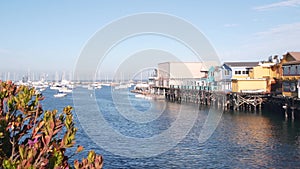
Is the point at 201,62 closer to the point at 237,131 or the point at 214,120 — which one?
the point at 214,120

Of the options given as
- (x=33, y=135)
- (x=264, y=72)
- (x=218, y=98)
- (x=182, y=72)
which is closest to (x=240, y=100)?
(x=264, y=72)

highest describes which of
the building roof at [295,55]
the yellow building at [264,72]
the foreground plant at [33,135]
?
the building roof at [295,55]

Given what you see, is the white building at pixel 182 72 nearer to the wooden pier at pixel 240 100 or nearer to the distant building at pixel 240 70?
the wooden pier at pixel 240 100

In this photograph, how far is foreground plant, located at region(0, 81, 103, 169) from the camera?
561 centimetres

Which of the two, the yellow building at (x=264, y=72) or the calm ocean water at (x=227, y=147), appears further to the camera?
the yellow building at (x=264, y=72)

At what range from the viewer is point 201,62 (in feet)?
340

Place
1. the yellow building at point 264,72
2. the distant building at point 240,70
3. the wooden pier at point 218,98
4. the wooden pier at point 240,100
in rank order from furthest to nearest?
the distant building at point 240,70 → the yellow building at point 264,72 → the wooden pier at point 218,98 → the wooden pier at point 240,100

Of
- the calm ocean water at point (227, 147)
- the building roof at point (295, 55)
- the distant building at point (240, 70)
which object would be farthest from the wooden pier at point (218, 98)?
the calm ocean water at point (227, 147)

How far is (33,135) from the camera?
20.0ft

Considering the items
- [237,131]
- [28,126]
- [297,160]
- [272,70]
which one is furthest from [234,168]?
[272,70]

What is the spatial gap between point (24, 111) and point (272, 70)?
60.2m

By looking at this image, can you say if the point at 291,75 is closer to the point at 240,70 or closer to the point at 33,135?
the point at 240,70

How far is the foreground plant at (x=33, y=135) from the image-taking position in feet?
18.4

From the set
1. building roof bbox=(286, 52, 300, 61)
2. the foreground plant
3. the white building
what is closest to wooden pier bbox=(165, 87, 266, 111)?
the white building
